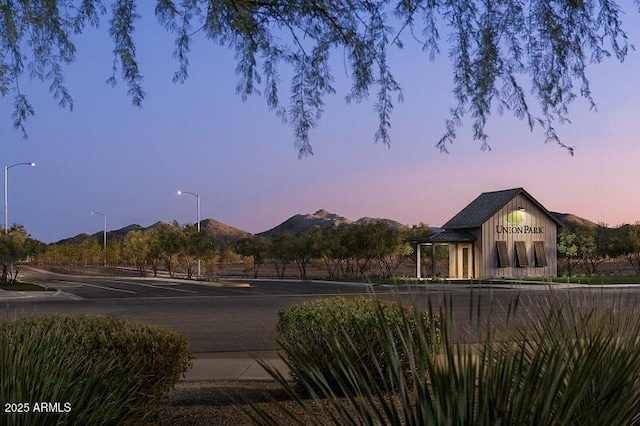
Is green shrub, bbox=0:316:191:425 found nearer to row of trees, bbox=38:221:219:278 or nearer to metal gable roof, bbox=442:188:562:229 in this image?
metal gable roof, bbox=442:188:562:229

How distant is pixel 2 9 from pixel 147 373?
377 cm

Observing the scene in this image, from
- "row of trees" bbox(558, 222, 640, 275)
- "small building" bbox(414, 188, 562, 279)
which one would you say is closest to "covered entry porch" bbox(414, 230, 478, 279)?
"small building" bbox(414, 188, 562, 279)

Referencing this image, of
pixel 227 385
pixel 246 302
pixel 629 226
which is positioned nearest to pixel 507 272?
pixel 629 226

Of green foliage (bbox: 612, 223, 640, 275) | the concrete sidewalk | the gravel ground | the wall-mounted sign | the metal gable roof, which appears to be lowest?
the concrete sidewalk

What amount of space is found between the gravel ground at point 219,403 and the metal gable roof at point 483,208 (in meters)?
41.1

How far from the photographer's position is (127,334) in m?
6.49

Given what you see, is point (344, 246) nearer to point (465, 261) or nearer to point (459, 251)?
point (459, 251)

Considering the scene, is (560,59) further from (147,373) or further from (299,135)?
(147,373)

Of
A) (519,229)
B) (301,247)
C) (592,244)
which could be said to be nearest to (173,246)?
(301,247)

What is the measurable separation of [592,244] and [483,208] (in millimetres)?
10626

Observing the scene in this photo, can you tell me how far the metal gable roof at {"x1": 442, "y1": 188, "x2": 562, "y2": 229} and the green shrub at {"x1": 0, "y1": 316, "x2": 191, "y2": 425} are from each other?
43.4 metres

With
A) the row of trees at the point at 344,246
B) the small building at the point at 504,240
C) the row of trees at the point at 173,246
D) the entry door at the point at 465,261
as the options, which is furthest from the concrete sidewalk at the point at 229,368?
the row of trees at the point at 344,246

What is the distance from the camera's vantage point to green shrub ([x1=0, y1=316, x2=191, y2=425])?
13.4ft

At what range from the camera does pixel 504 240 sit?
49.1m
